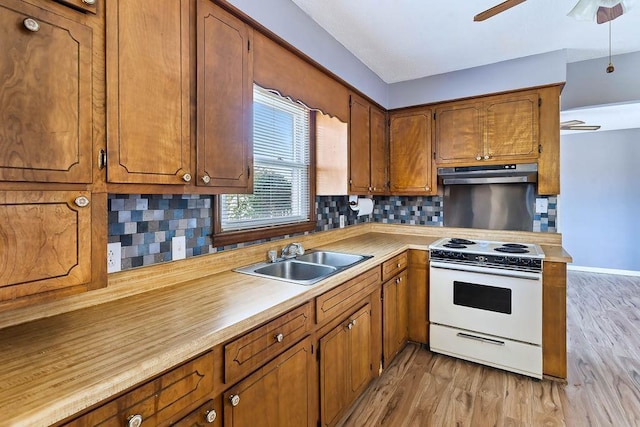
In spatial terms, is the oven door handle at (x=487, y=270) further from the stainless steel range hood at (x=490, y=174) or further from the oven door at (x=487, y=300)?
the stainless steel range hood at (x=490, y=174)

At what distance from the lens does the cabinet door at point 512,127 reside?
2785mm

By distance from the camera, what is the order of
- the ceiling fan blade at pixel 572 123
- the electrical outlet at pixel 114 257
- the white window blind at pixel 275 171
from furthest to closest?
the ceiling fan blade at pixel 572 123 < the white window blind at pixel 275 171 < the electrical outlet at pixel 114 257

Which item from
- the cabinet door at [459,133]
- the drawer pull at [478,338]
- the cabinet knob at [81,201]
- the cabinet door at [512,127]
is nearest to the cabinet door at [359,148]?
the cabinet door at [459,133]

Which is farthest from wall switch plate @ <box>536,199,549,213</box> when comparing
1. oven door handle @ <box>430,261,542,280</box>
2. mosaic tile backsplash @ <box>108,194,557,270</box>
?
mosaic tile backsplash @ <box>108,194,557,270</box>

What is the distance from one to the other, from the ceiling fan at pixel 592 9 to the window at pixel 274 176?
1.35 metres

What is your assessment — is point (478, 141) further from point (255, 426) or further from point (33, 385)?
point (33, 385)

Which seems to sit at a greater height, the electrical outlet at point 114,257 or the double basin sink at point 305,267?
the electrical outlet at point 114,257

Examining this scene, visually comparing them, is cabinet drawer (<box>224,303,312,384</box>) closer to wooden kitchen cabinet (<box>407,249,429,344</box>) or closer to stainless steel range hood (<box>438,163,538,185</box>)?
wooden kitchen cabinet (<box>407,249,429,344</box>)

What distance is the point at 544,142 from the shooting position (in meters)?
2.74

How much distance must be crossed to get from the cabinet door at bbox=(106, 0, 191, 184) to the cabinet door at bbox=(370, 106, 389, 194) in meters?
2.08

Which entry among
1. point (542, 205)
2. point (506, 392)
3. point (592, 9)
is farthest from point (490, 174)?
point (506, 392)

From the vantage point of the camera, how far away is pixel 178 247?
5.40ft

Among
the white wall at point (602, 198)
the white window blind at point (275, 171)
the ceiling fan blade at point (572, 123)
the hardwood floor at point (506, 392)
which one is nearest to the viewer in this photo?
the hardwood floor at point (506, 392)

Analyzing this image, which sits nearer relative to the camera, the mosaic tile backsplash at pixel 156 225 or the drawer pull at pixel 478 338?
the mosaic tile backsplash at pixel 156 225
